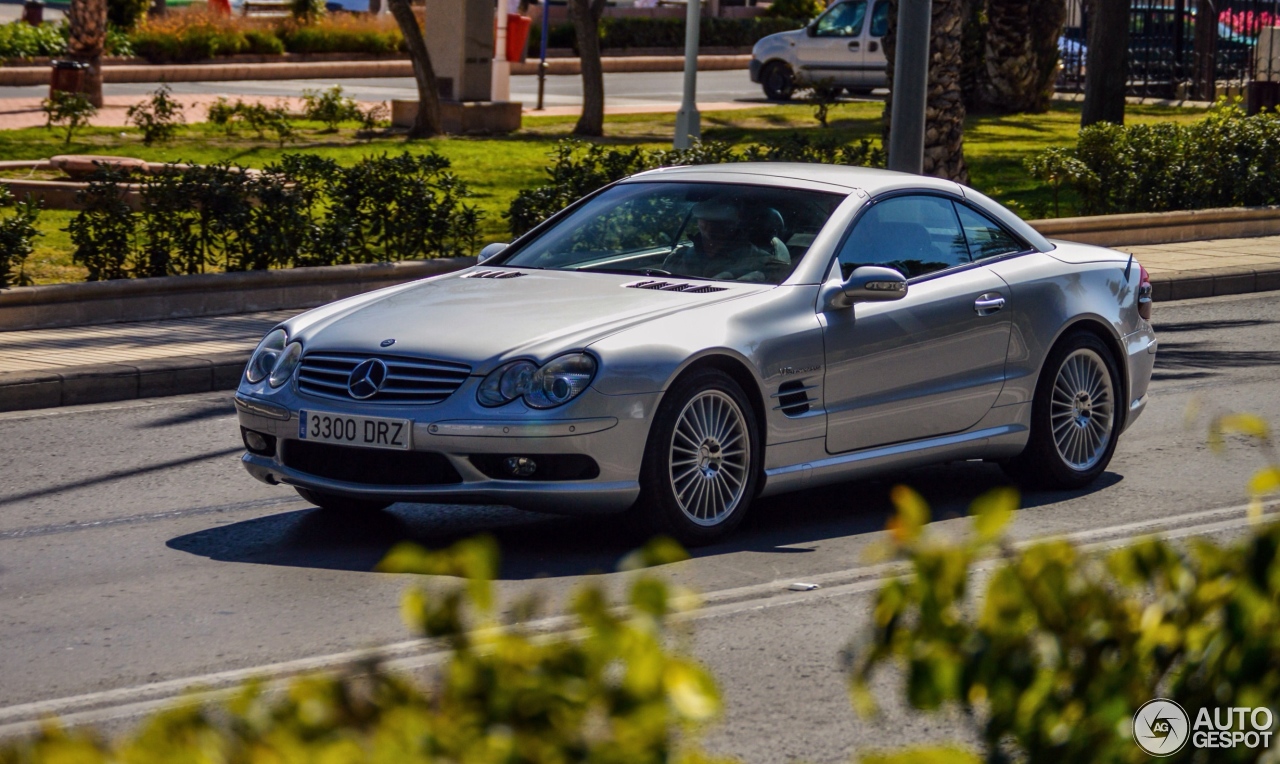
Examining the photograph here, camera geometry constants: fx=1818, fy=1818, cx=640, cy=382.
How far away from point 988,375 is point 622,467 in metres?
2.07

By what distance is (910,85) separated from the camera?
14.2 meters

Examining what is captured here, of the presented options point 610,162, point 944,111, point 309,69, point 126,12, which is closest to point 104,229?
point 610,162

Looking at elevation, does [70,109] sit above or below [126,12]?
below

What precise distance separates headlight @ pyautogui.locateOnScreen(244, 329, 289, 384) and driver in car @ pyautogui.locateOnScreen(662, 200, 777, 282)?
1.68m

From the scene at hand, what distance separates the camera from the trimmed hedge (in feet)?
146

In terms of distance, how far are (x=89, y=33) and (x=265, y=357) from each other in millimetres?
22873

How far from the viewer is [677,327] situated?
699cm

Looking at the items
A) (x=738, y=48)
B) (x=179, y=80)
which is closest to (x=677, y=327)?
(x=179, y=80)

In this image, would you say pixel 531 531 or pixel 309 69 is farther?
pixel 309 69

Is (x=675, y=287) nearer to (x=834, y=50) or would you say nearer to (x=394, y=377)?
(x=394, y=377)

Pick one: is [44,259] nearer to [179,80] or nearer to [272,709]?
[272,709]

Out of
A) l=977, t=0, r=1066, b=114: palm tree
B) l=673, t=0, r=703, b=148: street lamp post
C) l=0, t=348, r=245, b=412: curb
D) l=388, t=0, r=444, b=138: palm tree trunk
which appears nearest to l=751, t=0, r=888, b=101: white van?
l=977, t=0, r=1066, b=114: palm tree

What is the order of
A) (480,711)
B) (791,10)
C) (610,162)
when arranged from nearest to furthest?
(480,711), (610,162), (791,10)

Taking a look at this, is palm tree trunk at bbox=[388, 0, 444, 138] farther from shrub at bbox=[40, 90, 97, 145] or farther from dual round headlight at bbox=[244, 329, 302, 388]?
dual round headlight at bbox=[244, 329, 302, 388]
